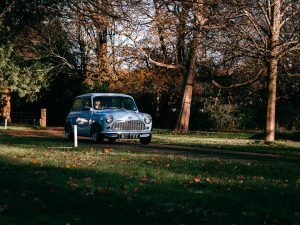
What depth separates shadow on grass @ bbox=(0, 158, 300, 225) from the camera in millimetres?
6496

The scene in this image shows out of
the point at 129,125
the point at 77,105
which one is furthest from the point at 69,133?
the point at 129,125

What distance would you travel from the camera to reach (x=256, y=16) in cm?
2452

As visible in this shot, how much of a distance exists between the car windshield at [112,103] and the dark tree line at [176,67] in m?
5.34

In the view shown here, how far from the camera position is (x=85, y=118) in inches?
774

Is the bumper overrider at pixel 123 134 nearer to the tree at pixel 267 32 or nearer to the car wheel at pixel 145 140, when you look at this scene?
the car wheel at pixel 145 140

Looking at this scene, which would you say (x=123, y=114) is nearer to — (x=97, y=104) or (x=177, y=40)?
(x=97, y=104)

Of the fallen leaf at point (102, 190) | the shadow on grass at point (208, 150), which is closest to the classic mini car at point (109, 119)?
the shadow on grass at point (208, 150)

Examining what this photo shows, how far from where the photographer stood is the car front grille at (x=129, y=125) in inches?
732

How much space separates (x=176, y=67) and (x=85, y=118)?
12990mm

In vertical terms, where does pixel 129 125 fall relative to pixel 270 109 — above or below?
below

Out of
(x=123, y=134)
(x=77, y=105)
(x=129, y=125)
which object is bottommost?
(x=123, y=134)

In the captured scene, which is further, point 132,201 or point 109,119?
point 109,119

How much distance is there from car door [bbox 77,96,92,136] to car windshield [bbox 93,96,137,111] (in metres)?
0.34

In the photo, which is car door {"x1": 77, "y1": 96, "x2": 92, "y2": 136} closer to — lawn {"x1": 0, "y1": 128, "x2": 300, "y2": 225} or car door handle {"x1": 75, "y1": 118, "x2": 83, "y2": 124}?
car door handle {"x1": 75, "y1": 118, "x2": 83, "y2": 124}
